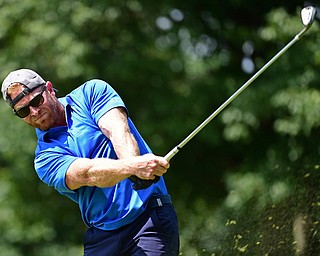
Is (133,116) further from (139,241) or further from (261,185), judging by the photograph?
(139,241)

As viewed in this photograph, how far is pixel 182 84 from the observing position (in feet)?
56.1

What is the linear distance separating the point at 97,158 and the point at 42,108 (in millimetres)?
512

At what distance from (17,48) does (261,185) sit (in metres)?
4.45

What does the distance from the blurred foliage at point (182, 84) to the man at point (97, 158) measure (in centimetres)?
786

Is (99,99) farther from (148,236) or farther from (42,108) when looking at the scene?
(148,236)

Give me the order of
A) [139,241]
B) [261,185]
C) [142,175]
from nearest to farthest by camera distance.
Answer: [142,175]
[139,241]
[261,185]

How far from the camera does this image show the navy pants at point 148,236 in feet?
20.2

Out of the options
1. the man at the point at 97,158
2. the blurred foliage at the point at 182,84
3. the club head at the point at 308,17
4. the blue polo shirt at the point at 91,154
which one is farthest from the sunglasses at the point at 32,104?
the blurred foliage at the point at 182,84

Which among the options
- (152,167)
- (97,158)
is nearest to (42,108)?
(97,158)

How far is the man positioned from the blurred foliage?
7.86 meters

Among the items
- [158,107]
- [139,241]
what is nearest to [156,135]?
[158,107]

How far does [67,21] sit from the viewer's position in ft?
53.6

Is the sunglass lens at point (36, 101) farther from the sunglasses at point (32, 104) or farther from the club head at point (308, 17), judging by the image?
the club head at point (308, 17)

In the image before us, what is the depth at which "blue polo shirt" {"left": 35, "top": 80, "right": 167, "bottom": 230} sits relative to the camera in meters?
6.18
